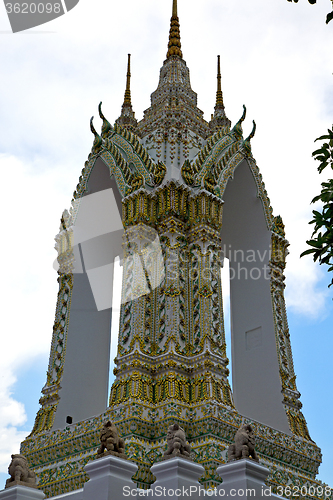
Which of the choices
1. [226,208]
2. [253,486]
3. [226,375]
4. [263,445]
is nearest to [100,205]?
[226,208]

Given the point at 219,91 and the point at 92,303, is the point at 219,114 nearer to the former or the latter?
the point at 219,91

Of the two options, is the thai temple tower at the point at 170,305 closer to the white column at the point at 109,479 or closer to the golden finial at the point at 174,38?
the golden finial at the point at 174,38

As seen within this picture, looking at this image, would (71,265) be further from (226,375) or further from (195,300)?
(226,375)

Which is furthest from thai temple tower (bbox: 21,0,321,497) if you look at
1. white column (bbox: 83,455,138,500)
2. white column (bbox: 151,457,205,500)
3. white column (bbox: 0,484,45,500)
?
white column (bbox: 83,455,138,500)

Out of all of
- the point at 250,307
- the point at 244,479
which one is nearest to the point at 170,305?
the point at 250,307

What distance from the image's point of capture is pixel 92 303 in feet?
44.5

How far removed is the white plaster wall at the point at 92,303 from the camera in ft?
40.1

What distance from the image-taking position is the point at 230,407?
34.2ft

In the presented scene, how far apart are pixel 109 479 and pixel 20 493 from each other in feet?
4.86

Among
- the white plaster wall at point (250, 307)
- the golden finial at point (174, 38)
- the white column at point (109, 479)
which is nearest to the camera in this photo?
the white column at point (109, 479)

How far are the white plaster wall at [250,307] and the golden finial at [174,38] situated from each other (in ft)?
12.7

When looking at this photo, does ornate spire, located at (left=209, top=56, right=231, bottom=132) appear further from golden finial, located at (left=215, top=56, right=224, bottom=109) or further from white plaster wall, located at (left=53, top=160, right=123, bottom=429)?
white plaster wall, located at (left=53, top=160, right=123, bottom=429)

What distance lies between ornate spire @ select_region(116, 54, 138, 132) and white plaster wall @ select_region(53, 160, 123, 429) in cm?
142

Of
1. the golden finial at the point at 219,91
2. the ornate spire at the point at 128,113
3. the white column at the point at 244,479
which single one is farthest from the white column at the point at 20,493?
the golden finial at the point at 219,91
